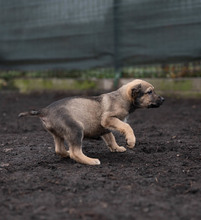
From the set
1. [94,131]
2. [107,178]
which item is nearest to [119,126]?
[94,131]

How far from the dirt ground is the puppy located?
0.70 ft

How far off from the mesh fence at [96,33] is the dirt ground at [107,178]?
261 cm

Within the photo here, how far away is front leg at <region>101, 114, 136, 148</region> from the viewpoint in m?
5.05

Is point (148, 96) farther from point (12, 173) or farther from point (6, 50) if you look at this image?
point (6, 50)

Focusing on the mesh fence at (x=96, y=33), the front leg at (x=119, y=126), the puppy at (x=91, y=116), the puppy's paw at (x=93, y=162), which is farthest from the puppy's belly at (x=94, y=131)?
the mesh fence at (x=96, y=33)

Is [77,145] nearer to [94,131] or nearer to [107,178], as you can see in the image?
[94,131]

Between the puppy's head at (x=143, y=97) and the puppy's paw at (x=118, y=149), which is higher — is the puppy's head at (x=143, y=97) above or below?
above

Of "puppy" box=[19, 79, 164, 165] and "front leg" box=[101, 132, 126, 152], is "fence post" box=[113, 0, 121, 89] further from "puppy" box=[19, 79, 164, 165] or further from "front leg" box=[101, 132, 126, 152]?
"front leg" box=[101, 132, 126, 152]

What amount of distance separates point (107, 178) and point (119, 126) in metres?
1.06

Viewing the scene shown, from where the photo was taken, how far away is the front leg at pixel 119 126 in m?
5.05

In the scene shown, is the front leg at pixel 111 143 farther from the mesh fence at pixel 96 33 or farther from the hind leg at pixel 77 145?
the mesh fence at pixel 96 33

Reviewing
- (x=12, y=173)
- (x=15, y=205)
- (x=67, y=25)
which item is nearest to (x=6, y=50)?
(x=67, y=25)

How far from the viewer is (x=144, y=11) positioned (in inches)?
369

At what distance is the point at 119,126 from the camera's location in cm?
513
